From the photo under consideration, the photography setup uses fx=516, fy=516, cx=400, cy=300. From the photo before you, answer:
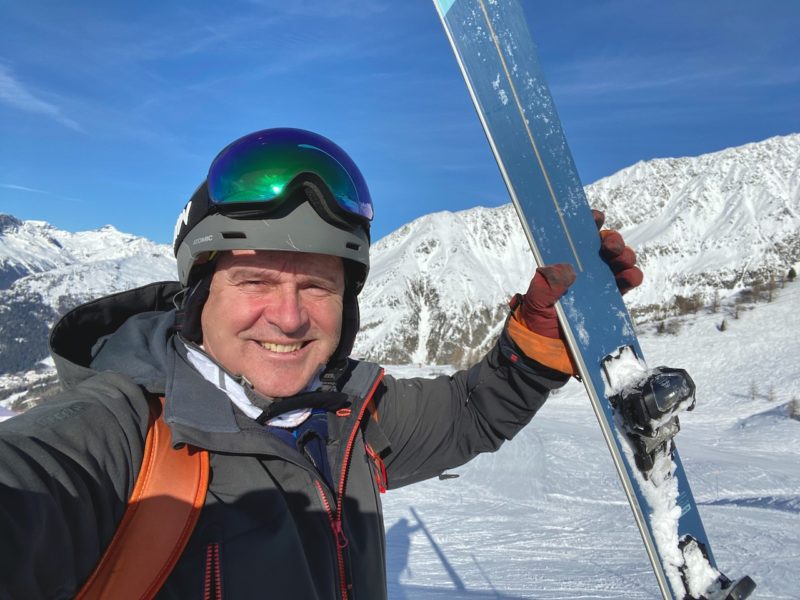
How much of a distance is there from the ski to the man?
228mm

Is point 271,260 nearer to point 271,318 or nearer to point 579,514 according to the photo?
point 271,318

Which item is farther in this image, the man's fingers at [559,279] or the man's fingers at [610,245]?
the man's fingers at [610,245]

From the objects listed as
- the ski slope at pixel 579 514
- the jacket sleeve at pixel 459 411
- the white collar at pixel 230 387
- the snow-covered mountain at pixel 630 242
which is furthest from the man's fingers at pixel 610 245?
the snow-covered mountain at pixel 630 242

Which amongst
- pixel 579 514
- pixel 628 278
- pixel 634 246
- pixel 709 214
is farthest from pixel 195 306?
pixel 709 214

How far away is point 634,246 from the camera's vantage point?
5177 inches

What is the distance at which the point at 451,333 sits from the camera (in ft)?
411

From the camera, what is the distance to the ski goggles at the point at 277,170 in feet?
5.91

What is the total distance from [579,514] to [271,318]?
7.66 metres

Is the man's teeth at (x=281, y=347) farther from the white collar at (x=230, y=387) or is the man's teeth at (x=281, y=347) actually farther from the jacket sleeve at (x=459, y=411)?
the jacket sleeve at (x=459, y=411)

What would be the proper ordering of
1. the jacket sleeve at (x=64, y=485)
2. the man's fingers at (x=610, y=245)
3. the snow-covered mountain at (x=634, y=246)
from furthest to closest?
the snow-covered mountain at (x=634, y=246) < the man's fingers at (x=610, y=245) < the jacket sleeve at (x=64, y=485)

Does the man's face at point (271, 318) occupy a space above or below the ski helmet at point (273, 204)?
below

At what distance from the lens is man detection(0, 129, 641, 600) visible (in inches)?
42.6

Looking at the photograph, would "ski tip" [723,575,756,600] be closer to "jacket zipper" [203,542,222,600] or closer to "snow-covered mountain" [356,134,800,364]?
"jacket zipper" [203,542,222,600]

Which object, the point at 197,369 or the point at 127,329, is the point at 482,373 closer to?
the point at 197,369
